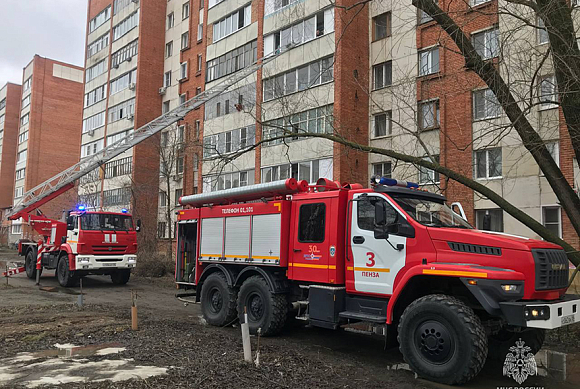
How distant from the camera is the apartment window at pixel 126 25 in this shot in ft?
138

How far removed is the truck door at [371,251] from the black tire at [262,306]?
1.67 meters

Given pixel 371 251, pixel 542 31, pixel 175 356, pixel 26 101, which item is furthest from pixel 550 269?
pixel 26 101

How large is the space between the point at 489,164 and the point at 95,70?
135 feet

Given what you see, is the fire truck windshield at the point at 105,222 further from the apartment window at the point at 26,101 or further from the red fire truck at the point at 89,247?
the apartment window at the point at 26,101

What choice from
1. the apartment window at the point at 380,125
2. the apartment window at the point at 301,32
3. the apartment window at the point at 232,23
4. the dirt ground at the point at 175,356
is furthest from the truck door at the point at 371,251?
the apartment window at the point at 232,23

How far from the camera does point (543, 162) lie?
9.64 meters

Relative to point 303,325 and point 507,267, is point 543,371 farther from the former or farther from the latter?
point 303,325

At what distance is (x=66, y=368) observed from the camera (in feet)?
21.6

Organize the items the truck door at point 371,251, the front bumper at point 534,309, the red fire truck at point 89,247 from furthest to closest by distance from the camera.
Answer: the red fire truck at point 89,247, the truck door at point 371,251, the front bumper at point 534,309

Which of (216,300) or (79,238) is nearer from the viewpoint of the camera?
(216,300)

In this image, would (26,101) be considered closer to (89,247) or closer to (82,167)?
(82,167)

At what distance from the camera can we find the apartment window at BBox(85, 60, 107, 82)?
153ft

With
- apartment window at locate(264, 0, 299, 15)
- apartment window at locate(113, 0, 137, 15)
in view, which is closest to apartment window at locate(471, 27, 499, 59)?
apartment window at locate(264, 0, 299, 15)

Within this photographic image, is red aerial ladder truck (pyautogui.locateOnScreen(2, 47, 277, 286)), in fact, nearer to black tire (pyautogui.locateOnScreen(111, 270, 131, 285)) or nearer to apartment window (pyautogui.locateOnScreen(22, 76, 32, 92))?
black tire (pyautogui.locateOnScreen(111, 270, 131, 285))
